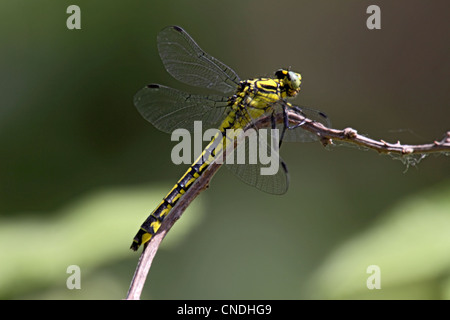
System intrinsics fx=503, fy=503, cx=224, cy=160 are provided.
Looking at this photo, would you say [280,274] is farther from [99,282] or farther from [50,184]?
[50,184]

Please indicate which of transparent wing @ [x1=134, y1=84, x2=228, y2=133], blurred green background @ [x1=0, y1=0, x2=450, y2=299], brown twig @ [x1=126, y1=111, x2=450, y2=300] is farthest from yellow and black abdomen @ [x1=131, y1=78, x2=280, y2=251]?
blurred green background @ [x1=0, y1=0, x2=450, y2=299]

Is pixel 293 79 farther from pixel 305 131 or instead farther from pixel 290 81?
pixel 305 131

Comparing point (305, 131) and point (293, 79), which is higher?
point (293, 79)

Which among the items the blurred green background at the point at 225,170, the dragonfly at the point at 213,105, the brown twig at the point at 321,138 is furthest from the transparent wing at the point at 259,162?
the blurred green background at the point at 225,170

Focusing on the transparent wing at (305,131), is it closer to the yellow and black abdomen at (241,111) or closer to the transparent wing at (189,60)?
the yellow and black abdomen at (241,111)

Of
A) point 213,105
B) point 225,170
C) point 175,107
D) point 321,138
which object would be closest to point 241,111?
point 213,105
